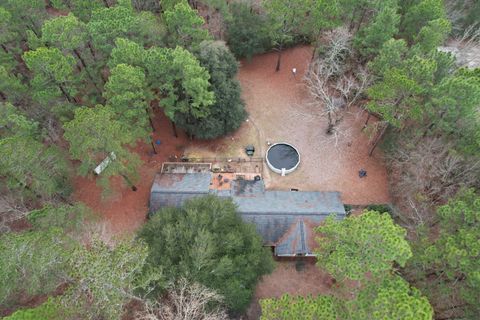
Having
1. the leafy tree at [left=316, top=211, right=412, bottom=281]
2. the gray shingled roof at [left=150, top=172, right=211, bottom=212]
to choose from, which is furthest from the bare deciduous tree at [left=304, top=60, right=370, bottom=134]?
the leafy tree at [left=316, top=211, right=412, bottom=281]

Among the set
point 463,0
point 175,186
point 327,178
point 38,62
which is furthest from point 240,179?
point 463,0

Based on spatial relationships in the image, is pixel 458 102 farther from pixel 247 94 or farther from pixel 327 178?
pixel 247 94

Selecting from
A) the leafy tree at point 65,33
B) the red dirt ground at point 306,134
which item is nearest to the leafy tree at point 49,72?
the leafy tree at point 65,33

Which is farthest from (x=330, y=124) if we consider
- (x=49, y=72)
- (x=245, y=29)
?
(x=49, y=72)

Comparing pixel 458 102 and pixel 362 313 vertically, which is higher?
pixel 458 102

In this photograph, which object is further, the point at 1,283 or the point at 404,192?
the point at 404,192

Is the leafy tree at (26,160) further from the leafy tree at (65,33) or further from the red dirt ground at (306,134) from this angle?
the red dirt ground at (306,134)
